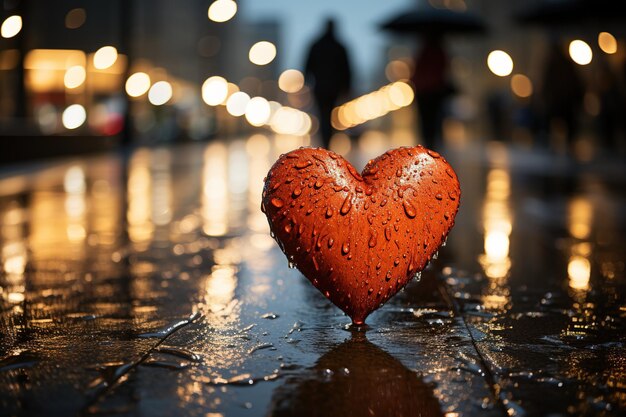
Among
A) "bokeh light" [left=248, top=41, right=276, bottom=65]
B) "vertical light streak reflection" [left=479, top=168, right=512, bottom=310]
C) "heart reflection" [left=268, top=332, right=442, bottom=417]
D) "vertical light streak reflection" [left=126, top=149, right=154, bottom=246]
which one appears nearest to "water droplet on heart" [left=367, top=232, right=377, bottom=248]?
"heart reflection" [left=268, top=332, right=442, bottom=417]

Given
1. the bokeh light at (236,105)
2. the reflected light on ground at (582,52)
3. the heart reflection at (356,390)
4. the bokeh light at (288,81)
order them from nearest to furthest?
the heart reflection at (356,390) → the reflected light on ground at (582,52) → the bokeh light at (236,105) → the bokeh light at (288,81)

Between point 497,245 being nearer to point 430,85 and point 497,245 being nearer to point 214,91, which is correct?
point 430,85

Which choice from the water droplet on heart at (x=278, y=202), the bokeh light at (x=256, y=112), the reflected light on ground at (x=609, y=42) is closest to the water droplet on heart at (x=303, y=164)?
the water droplet on heart at (x=278, y=202)

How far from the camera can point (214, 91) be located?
6359cm

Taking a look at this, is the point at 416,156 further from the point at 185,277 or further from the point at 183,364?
the point at 185,277

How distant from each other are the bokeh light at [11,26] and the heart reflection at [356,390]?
1885 centimetres

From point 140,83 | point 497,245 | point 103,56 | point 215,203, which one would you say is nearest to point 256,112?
point 140,83

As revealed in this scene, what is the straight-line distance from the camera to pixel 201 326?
13.2 feet

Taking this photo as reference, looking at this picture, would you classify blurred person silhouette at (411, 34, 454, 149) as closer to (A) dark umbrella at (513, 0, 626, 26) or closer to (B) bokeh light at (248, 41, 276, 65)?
(A) dark umbrella at (513, 0, 626, 26)

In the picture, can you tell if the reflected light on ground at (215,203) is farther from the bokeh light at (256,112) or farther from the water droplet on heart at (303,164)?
the bokeh light at (256,112)

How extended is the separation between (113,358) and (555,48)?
16.1m

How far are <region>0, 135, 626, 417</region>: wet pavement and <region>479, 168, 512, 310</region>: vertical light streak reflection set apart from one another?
31 millimetres

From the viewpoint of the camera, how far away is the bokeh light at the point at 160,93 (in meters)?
53.3

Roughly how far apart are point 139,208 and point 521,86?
129ft
